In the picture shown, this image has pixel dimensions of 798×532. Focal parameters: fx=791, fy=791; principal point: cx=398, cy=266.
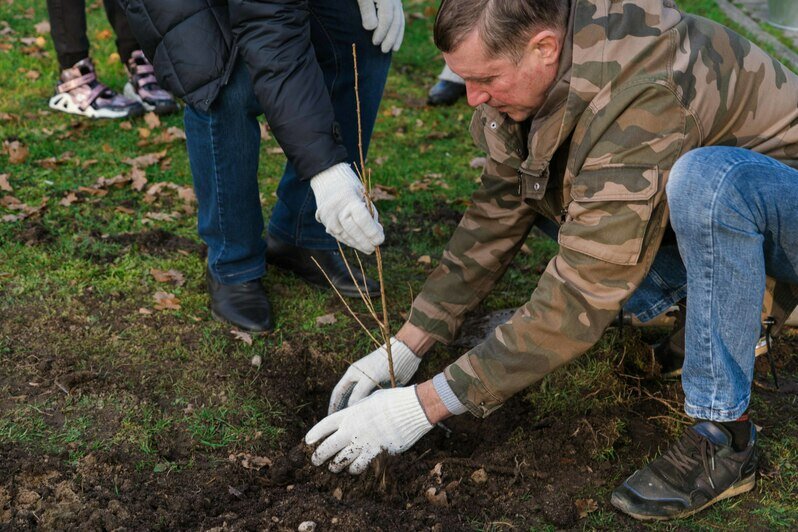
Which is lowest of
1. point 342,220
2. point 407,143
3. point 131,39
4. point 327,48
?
point 407,143

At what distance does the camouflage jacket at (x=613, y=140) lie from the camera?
2.15 metres

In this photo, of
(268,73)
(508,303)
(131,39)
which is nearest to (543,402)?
(508,303)

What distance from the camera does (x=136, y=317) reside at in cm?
334

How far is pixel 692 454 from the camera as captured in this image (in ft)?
8.04

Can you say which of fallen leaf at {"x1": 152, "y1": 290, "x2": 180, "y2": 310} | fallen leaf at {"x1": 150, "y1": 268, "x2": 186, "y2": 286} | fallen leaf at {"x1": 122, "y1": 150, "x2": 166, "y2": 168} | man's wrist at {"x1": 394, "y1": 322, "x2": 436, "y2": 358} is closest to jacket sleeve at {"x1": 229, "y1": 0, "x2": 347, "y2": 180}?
man's wrist at {"x1": 394, "y1": 322, "x2": 436, "y2": 358}

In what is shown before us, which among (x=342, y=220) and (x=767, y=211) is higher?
(x=767, y=211)

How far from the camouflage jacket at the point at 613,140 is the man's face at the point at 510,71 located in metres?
0.05

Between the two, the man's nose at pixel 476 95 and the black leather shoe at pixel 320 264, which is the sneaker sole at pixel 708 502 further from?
the black leather shoe at pixel 320 264

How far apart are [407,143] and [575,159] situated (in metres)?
3.14

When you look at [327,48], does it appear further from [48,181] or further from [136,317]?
[48,181]

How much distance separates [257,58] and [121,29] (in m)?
3.09

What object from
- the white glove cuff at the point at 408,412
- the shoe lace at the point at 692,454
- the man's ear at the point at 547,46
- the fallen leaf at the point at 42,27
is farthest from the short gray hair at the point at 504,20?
the fallen leaf at the point at 42,27

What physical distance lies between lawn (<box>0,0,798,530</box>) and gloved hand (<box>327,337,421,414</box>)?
0.16 metres

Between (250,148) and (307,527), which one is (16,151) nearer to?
(250,148)
